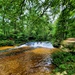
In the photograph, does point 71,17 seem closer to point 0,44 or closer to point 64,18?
point 64,18

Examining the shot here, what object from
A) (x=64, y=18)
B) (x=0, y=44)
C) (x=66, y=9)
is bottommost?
(x=0, y=44)

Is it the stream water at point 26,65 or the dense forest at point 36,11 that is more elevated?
the dense forest at point 36,11

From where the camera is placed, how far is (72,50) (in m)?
11.0

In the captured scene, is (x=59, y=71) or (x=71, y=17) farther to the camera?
(x=71, y=17)

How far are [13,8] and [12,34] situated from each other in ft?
70.3

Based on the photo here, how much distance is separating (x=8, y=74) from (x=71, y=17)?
21.3 ft

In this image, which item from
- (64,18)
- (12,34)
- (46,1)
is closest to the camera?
(46,1)

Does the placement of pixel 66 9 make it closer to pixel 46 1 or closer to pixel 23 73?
pixel 46 1

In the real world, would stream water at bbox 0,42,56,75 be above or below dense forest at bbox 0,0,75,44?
below

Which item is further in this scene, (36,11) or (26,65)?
(26,65)

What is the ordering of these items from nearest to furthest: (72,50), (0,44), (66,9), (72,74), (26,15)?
(72,74) → (26,15) → (66,9) → (72,50) → (0,44)

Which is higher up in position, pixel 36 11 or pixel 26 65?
pixel 36 11

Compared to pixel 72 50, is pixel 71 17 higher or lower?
higher

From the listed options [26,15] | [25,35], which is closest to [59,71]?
[26,15]
